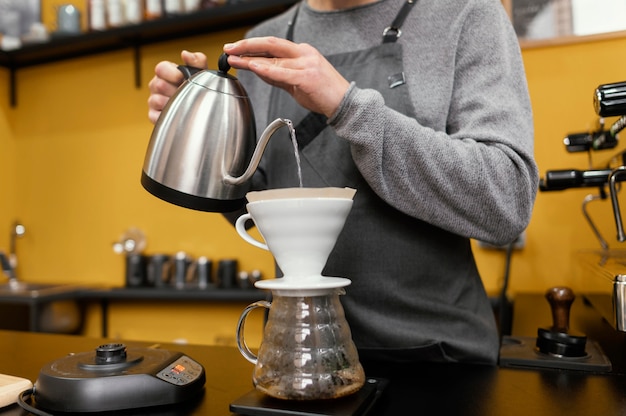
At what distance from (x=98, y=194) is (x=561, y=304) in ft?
7.77

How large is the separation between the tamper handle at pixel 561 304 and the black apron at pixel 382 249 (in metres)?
0.17

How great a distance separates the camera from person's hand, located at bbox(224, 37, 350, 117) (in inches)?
27.2

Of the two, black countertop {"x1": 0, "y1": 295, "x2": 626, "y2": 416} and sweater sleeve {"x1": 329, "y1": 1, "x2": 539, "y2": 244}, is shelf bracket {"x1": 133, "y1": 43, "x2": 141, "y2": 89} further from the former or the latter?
sweater sleeve {"x1": 329, "y1": 1, "x2": 539, "y2": 244}

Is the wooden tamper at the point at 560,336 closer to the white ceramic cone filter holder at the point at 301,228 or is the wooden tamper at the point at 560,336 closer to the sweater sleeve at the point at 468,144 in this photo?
the sweater sleeve at the point at 468,144

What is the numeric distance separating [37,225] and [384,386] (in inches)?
107

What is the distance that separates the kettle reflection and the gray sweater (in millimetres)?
230

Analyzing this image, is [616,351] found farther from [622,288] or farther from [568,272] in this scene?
[568,272]

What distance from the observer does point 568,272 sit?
185cm

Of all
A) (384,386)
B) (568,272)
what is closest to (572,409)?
(384,386)

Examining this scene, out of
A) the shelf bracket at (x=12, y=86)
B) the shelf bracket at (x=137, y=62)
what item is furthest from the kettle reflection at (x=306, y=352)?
the shelf bracket at (x=12, y=86)

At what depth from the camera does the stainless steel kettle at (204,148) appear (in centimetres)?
74

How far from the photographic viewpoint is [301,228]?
569 millimetres

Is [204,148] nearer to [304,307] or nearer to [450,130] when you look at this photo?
[304,307]

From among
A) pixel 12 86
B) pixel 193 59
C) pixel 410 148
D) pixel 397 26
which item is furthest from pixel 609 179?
pixel 12 86
